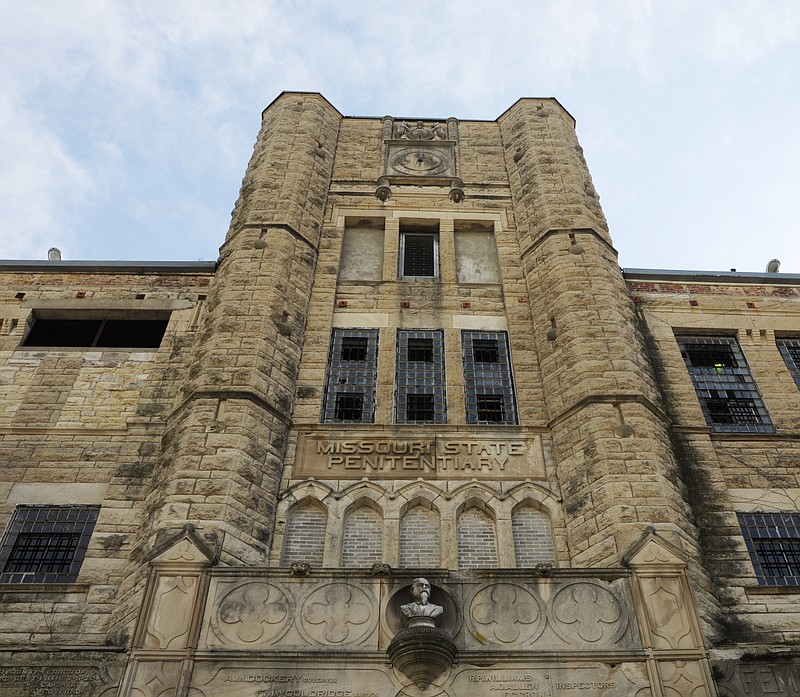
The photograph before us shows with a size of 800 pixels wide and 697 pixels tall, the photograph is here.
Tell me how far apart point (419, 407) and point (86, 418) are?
586 cm

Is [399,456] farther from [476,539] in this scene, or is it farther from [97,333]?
[97,333]

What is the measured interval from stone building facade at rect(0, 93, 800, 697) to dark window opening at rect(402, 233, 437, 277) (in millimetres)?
67

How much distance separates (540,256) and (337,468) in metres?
6.88

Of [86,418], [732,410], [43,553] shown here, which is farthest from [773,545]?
[86,418]

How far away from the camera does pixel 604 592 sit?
36.2 ft

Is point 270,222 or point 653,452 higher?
point 270,222

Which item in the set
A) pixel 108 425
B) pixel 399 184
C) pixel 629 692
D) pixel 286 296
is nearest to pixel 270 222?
pixel 286 296

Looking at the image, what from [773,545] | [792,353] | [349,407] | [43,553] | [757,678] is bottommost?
[757,678]

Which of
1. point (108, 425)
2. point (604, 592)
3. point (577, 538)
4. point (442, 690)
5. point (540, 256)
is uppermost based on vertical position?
point (540, 256)

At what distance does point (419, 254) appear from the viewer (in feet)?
62.0

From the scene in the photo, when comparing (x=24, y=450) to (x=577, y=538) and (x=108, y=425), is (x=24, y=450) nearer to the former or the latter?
(x=108, y=425)

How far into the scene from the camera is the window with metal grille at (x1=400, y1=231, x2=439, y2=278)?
18359 millimetres

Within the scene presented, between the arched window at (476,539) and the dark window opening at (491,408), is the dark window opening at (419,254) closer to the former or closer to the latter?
the dark window opening at (491,408)

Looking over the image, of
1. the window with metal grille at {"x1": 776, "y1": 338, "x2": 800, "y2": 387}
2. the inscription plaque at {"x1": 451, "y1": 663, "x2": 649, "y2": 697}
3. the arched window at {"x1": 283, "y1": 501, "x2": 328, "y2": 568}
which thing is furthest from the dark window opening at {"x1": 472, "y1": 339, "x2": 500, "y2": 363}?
the inscription plaque at {"x1": 451, "y1": 663, "x2": 649, "y2": 697}
